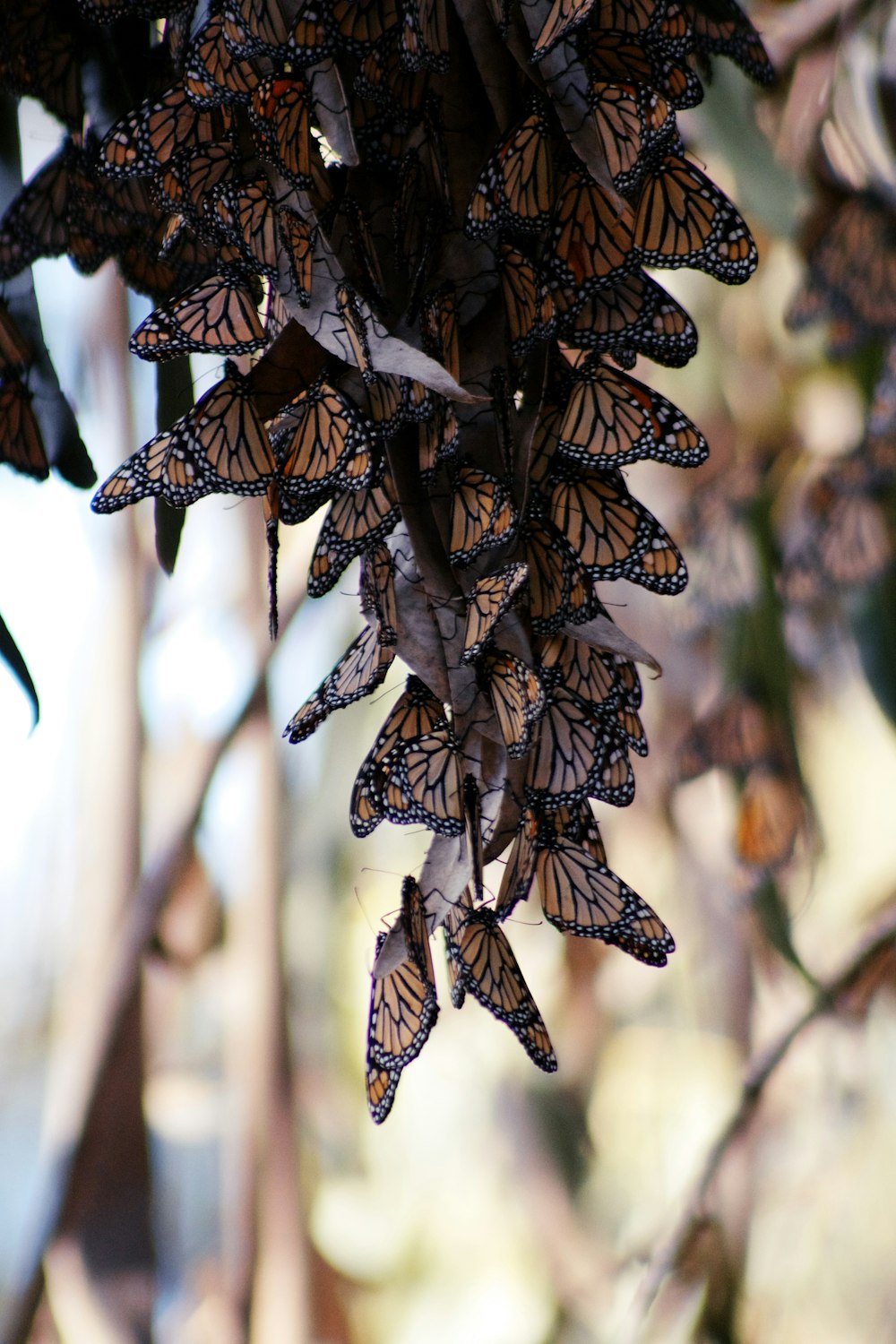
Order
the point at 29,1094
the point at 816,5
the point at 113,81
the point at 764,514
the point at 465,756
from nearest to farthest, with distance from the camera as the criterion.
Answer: the point at 465,756 → the point at 113,81 → the point at 816,5 → the point at 764,514 → the point at 29,1094

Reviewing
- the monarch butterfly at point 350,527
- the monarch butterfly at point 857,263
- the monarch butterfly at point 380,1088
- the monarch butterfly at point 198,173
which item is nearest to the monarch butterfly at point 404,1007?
the monarch butterfly at point 380,1088

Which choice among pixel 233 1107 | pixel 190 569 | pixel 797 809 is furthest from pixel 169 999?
pixel 797 809

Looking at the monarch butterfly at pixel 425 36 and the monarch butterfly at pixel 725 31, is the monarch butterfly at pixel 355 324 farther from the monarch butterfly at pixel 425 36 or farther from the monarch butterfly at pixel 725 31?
the monarch butterfly at pixel 725 31

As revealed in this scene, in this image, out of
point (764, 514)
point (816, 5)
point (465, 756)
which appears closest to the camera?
point (465, 756)

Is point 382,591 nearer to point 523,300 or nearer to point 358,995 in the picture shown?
point 523,300

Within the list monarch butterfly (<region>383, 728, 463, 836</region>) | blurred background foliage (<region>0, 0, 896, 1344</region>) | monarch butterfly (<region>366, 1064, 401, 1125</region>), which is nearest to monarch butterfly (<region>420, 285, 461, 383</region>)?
monarch butterfly (<region>383, 728, 463, 836</region>)

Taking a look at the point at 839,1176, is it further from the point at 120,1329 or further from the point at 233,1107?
the point at 120,1329

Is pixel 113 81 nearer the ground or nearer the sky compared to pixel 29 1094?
nearer the sky
